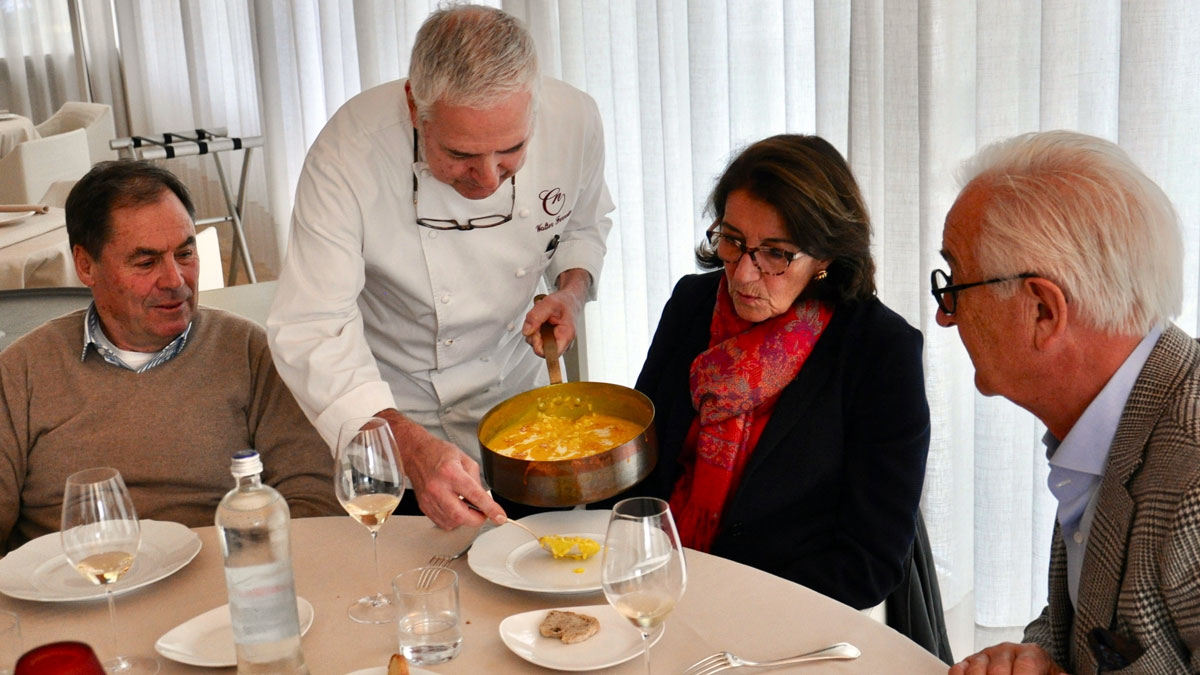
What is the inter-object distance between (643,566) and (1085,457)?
580 mm

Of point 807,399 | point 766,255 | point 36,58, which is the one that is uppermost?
point 36,58

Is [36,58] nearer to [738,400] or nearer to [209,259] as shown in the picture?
[209,259]

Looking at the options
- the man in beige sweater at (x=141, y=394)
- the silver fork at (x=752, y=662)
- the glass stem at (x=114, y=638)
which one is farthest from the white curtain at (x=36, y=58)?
the silver fork at (x=752, y=662)

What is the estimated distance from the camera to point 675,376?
7.18 feet

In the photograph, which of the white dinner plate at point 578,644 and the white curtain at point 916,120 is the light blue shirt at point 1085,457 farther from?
the white curtain at point 916,120

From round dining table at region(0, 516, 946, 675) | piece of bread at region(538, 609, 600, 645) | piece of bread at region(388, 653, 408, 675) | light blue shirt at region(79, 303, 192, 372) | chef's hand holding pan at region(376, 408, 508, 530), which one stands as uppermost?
light blue shirt at region(79, 303, 192, 372)

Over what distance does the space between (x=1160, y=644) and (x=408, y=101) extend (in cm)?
145

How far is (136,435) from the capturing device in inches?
85.8

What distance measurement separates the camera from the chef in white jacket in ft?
6.02

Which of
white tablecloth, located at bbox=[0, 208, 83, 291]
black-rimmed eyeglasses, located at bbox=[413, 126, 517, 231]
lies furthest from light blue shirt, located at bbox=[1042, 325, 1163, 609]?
white tablecloth, located at bbox=[0, 208, 83, 291]

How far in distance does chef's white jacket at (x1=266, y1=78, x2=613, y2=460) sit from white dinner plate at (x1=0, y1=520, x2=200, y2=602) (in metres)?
0.31

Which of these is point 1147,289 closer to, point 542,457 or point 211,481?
point 542,457

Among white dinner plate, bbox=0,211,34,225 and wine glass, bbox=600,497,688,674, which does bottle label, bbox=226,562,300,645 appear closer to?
wine glass, bbox=600,497,688,674

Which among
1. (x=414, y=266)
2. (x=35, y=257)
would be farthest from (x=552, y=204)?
(x=35, y=257)
